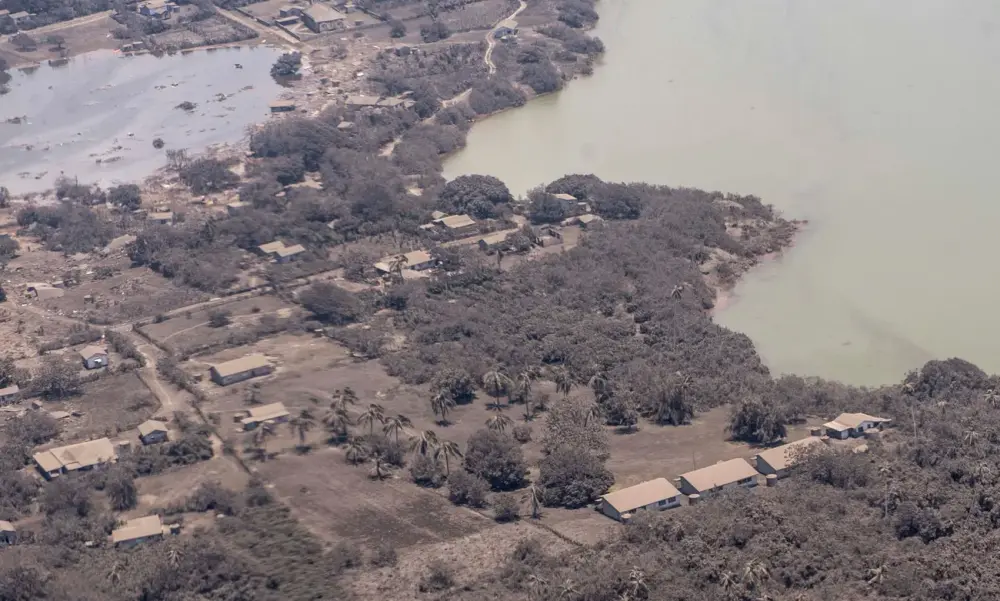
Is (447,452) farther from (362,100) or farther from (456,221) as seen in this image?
(362,100)

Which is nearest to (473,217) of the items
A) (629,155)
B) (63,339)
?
(629,155)

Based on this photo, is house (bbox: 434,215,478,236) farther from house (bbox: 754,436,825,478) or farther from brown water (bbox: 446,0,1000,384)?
house (bbox: 754,436,825,478)

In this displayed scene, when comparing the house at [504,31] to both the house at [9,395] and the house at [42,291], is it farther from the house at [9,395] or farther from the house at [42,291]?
the house at [9,395]

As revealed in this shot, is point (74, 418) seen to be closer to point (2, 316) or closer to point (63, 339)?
point (63, 339)

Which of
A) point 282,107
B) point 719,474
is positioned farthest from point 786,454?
point 282,107

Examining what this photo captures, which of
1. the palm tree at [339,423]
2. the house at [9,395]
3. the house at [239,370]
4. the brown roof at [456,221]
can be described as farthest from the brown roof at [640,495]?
the brown roof at [456,221]

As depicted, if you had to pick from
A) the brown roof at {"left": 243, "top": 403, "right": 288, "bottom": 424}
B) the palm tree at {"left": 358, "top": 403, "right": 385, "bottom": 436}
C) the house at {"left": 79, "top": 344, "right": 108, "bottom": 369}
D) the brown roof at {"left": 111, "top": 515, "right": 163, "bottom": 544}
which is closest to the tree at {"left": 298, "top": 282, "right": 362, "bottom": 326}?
the house at {"left": 79, "top": 344, "right": 108, "bottom": 369}
